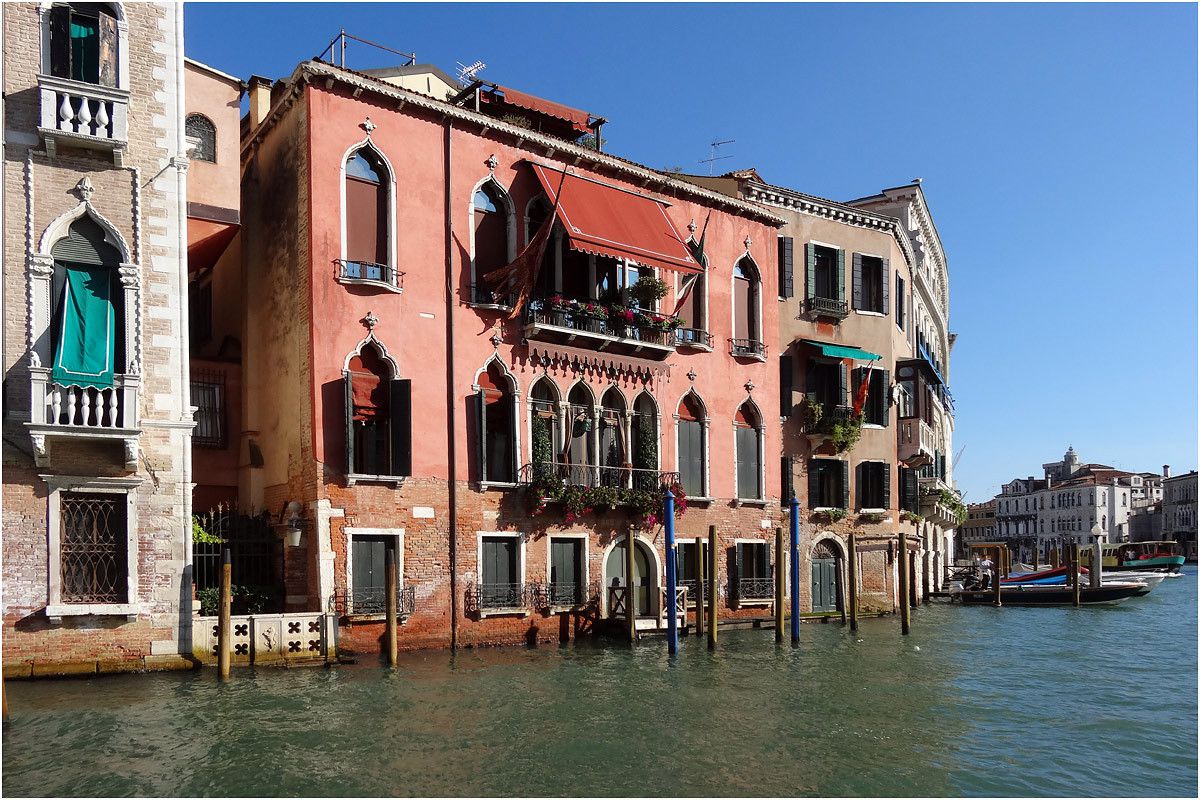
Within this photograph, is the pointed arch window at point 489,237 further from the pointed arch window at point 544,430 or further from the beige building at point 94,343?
the beige building at point 94,343

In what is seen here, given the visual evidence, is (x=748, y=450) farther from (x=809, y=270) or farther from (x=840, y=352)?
(x=809, y=270)

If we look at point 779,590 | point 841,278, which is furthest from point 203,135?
point 841,278

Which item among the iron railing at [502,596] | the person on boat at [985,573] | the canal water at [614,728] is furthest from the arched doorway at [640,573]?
the person on boat at [985,573]

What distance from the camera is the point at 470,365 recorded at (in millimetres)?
18094

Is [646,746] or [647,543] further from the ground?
[647,543]

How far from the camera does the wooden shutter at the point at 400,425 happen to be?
16.9 meters

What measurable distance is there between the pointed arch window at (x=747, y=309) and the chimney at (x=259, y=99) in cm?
949

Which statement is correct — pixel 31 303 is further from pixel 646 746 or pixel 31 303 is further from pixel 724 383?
pixel 724 383

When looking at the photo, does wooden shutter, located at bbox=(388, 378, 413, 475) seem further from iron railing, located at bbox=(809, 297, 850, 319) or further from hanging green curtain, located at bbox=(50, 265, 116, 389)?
iron railing, located at bbox=(809, 297, 850, 319)

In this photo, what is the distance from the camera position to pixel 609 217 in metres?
19.7

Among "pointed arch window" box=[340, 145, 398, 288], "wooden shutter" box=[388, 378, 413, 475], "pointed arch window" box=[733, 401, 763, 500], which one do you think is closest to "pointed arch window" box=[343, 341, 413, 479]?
"wooden shutter" box=[388, 378, 413, 475]

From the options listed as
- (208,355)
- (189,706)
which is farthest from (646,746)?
(208,355)

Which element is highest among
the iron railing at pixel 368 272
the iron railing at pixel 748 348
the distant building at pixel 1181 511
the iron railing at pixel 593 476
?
the iron railing at pixel 368 272

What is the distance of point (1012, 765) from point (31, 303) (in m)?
12.0
